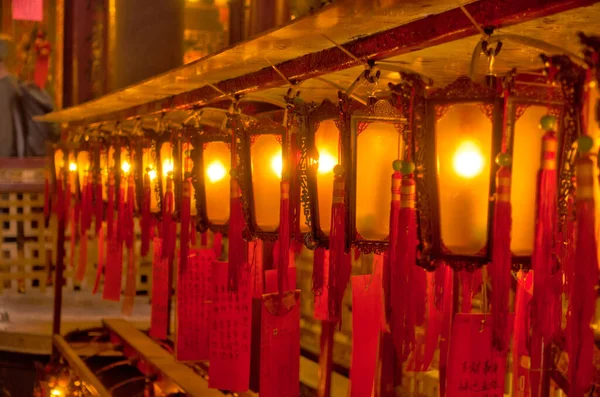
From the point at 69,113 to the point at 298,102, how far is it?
4692 millimetres

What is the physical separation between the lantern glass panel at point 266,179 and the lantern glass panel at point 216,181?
20.2 inches

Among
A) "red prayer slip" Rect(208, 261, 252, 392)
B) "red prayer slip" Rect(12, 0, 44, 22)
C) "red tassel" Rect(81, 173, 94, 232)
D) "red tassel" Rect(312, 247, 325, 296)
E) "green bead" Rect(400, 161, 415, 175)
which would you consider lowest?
"red prayer slip" Rect(208, 261, 252, 392)

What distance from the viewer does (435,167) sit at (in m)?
2.21

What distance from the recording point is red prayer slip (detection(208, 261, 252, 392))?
3.71m

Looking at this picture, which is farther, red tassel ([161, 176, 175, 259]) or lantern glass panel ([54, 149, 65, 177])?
lantern glass panel ([54, 149, 65, 177])

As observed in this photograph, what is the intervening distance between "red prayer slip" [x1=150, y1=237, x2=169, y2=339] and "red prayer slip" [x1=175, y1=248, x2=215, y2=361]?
0.52m

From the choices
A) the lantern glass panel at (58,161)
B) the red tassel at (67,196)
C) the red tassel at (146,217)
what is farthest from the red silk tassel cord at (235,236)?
the lantern glass panel at (58,161)

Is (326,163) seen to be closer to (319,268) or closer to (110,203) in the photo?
(319,268)

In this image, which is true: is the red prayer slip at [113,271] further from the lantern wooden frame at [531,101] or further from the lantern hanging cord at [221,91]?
the lantern wooden frame at [531,101]

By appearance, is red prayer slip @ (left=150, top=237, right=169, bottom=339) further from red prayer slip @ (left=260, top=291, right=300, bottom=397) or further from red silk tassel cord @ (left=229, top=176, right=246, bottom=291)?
red prayer slip @ (left=260, top=291, right=300, bottom=397)

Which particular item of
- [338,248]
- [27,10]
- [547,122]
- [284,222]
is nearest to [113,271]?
[284,222]

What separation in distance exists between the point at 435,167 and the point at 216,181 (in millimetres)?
1973

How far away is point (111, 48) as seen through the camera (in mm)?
6844

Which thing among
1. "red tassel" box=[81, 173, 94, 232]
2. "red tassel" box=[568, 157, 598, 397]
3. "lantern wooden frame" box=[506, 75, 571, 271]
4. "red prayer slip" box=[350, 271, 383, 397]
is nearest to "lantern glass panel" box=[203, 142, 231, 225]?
"red prayer slip" box=[350, 271, 383, 397]
